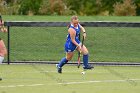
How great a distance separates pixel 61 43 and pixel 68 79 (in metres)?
8.40

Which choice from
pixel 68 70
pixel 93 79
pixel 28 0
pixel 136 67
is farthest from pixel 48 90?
pixel 28 0

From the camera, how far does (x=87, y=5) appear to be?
41.4 metres

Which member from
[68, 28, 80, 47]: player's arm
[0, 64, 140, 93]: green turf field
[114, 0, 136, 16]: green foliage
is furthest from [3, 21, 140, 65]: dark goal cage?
[114, 0, 136, 16]: green foliage

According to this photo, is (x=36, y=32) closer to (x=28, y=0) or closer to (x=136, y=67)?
(x=136, y=67)

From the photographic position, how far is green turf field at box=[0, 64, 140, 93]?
1486 centimetres

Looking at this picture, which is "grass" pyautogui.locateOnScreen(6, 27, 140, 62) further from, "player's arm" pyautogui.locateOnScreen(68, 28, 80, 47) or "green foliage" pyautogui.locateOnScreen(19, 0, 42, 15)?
"green foliage" pyautogui.locateOnScreen(19, 0, 42, 15)

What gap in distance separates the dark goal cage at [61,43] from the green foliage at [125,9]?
1126cm

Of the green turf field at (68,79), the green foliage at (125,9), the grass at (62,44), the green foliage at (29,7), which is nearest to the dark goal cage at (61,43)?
the grass at (62,44)

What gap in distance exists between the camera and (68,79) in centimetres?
1709

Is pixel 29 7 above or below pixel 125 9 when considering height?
below

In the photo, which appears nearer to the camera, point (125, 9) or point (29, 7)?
point (125, 9)

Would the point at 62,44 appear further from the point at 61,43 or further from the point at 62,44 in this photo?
the point at 61,43

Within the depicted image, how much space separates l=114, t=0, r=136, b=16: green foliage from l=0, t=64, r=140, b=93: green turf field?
17488 mm

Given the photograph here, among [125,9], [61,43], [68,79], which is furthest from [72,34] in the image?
[125,9]
